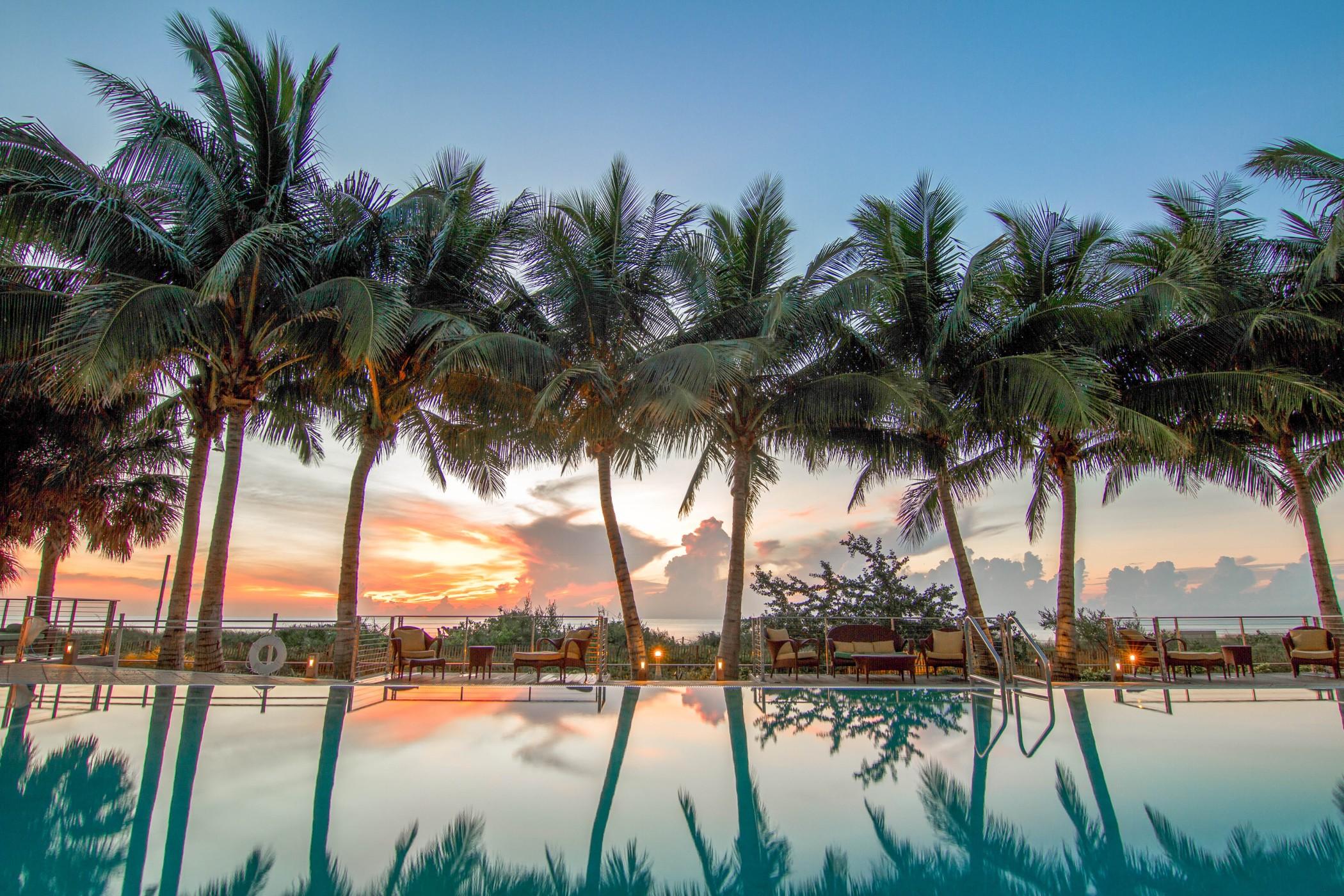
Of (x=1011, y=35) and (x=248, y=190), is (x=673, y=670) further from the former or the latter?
(x=1011, y=35)

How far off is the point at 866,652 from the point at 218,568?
11.5 meters

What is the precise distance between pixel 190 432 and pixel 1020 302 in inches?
634

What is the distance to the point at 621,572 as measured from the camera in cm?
1341

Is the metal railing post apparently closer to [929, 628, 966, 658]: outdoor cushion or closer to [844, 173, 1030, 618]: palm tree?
[844, 173, 1030, 618]: palm tree

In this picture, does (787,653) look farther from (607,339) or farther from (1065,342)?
(1065,342)

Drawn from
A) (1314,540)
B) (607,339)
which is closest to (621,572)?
(607,339)

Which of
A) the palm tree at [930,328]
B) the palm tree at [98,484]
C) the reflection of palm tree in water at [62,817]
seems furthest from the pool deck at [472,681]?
the reflection of palm tree in water at [62,817]

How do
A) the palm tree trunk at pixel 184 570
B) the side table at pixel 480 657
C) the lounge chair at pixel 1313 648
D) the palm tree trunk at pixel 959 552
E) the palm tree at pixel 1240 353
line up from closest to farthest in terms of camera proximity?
the palm tree trunk at pixel 184 570 → the side table at pixel 480 657 → the palm tree at pixel 1240 353 → the lounge chair at pixel 1313 648 → the palm tree trunk at pixel 959 552

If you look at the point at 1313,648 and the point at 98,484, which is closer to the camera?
the point at 1313,648

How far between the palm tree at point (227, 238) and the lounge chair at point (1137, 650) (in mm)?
14580

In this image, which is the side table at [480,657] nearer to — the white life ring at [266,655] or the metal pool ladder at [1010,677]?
the white life ring at [266,655]

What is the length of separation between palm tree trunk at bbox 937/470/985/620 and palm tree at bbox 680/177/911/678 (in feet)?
7.50

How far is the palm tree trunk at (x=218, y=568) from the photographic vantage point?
1184cm

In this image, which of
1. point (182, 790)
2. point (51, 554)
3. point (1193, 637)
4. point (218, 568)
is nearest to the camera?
point (182, 790)
